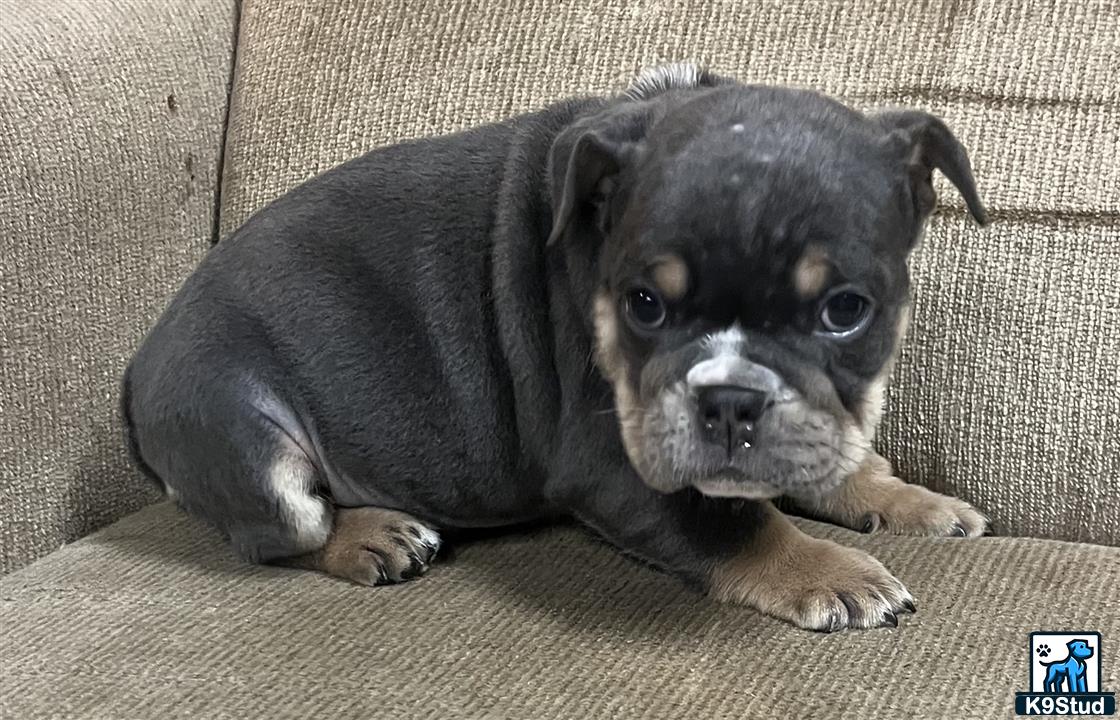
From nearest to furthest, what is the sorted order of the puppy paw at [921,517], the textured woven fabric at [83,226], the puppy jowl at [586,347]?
the puppy jowl at [586,347] < the puppy paw at [921,517] < the textured woven fabric at [83,226]

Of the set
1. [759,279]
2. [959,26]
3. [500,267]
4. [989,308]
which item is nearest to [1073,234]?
[989,308]

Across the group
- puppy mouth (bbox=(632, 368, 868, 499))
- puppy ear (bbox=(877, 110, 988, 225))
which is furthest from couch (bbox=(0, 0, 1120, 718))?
puppy ear (bbox=(877, 110, 988, 225))

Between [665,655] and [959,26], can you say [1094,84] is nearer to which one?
[959,26]

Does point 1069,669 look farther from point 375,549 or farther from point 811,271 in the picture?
point 375,549

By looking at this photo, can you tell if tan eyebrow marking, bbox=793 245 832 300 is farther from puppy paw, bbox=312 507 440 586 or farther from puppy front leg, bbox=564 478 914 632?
puppy paw, bbox=312 507 440 586

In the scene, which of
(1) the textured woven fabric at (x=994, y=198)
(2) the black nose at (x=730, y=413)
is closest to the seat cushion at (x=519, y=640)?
(1) the textured woven fabric at (x=994, y=198)

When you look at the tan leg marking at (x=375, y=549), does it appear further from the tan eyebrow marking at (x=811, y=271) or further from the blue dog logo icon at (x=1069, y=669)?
the blue dog logo icon at (x=1069, y=669)
